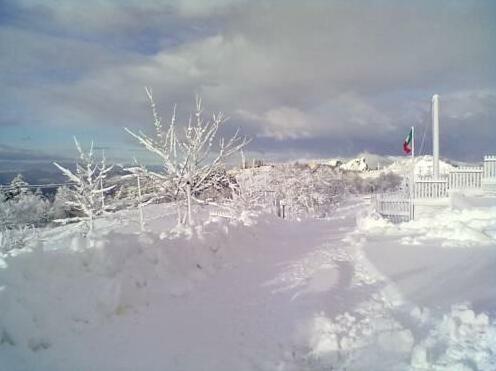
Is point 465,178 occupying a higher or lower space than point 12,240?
higher

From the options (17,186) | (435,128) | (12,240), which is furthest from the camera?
(435,128)

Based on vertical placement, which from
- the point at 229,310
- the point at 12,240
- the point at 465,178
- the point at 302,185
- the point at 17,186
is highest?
the point at 465,178

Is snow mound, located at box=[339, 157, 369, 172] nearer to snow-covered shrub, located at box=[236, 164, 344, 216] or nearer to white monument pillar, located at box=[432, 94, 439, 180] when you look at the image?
snow-covered shrub, located at box=[236, 164, 344, 216]

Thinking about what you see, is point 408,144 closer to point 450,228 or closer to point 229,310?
point 450,228

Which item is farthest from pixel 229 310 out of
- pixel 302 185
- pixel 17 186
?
pixel 302 185

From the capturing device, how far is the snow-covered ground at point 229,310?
3.58 meters

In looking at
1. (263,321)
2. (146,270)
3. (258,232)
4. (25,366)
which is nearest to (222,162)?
(258,232)

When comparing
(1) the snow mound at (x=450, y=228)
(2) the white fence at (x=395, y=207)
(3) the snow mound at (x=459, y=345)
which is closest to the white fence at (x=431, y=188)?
(2) the white fence at (x=395, y=207)

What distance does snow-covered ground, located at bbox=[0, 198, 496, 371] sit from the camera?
3576 mm

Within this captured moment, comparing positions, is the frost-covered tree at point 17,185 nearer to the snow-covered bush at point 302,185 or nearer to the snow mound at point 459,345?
the snow mound at point 459,345

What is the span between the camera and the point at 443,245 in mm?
8977

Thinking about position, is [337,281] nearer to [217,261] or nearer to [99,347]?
[217,261]

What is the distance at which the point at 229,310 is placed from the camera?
5.02m

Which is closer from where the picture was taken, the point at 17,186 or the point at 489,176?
the point at 17,186
